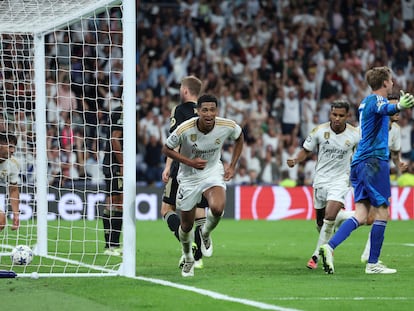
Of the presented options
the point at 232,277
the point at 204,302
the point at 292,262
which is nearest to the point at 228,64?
the point at 292,262

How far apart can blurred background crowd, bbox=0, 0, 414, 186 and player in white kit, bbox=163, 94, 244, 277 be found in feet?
40.7

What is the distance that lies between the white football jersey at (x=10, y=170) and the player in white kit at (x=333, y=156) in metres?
3.85

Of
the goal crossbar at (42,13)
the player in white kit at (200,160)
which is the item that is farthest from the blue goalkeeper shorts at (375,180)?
the goal crossbar at (42,13)

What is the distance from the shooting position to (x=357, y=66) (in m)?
26.7

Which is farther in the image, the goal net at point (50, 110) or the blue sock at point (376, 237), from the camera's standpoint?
the blue sock at point (376, 237)

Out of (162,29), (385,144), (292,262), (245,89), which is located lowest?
(292,262)

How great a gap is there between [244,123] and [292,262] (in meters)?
12.7

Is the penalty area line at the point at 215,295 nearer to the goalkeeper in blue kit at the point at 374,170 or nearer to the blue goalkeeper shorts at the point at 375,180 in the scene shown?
the goalkeeper in blue kit at the point at 374,170

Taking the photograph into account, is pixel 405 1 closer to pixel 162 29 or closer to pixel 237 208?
pixel 162 29

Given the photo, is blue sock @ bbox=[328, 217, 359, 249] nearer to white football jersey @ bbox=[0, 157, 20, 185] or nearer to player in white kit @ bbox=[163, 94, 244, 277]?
player in white kit @ bbox=[163, 94, 244, 277]

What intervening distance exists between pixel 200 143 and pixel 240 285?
5.39 feet

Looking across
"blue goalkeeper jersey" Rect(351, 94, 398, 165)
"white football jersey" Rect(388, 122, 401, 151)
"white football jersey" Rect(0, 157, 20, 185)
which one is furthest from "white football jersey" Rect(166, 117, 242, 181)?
"white football jersey" Rect(0, 157, 20, 185)

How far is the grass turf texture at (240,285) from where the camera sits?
7691 millimetres

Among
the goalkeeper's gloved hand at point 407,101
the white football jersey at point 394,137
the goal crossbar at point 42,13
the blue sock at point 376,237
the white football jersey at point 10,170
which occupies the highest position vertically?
the goal crossbar at point 42,13
